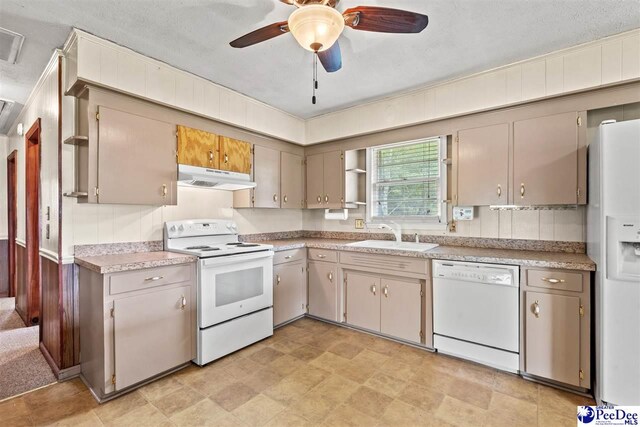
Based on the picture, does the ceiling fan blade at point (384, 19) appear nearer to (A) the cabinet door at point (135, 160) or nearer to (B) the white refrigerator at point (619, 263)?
(B) the white refrigerator at point (619, 263)

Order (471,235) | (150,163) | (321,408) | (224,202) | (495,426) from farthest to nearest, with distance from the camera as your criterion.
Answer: (224,202)
(471,235)
(150,163)
(321,408)
(495,426)

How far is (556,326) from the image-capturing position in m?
2.19

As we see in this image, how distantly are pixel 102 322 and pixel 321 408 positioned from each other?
154cm

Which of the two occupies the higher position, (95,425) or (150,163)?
(150,163)

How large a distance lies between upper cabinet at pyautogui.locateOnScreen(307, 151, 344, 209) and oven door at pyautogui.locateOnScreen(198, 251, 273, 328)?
1.16m

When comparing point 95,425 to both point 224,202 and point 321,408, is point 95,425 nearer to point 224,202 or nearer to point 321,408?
point 321,408

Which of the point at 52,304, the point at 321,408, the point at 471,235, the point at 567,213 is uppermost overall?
the point at 567,213

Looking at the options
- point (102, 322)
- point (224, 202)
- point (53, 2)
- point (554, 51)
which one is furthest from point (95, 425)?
point (554, 51)

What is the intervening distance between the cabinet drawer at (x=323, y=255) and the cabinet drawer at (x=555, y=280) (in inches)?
69.3

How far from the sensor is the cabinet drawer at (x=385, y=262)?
2.81 m

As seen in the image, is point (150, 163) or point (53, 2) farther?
point (150, 163)

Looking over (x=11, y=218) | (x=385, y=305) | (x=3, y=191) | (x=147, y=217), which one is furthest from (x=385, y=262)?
(x=3, y=191)

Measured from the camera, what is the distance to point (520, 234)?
111 inches

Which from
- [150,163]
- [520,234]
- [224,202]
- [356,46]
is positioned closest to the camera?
[356,46]
